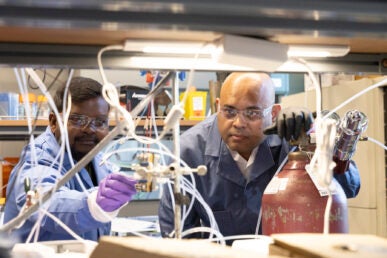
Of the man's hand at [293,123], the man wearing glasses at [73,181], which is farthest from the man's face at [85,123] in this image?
the man's hand at [293,123]

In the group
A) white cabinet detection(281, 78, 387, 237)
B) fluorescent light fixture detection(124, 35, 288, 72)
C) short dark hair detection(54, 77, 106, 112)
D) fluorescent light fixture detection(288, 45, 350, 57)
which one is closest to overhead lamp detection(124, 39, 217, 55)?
fluorescent light fixture detection(124, 35, 288, 72)

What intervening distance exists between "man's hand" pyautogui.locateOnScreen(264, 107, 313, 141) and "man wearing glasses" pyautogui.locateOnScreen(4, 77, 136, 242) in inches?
17.4

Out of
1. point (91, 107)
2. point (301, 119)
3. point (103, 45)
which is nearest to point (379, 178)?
point (91, 107)

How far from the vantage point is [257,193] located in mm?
1895

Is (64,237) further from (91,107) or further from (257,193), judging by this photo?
(257,193)

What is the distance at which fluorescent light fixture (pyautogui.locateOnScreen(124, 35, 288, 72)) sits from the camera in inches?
33.0

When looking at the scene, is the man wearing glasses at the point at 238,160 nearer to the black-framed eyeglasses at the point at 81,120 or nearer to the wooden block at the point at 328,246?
the black-framed eyeglasses at the point at 81,120

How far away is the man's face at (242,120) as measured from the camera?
1915 mm

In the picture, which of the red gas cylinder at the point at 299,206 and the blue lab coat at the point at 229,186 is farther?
the blue lab coat at the point at 229,186

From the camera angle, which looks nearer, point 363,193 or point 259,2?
point 259,2

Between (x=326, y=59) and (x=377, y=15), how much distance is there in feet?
1.14

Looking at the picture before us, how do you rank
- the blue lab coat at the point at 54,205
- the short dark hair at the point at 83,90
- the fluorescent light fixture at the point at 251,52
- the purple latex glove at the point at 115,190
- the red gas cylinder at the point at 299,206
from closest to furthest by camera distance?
the fluorescent light fixture at the point at 251,52 → the red gas cylinder at the point at 299,206 → the purple latex glove at the point at 115,190 → the blue lab coat at the point at 54,205 → the short dark hair at the point at 83,90

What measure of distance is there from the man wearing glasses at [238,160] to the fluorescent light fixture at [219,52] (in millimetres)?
918

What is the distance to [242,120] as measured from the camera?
1913mm
